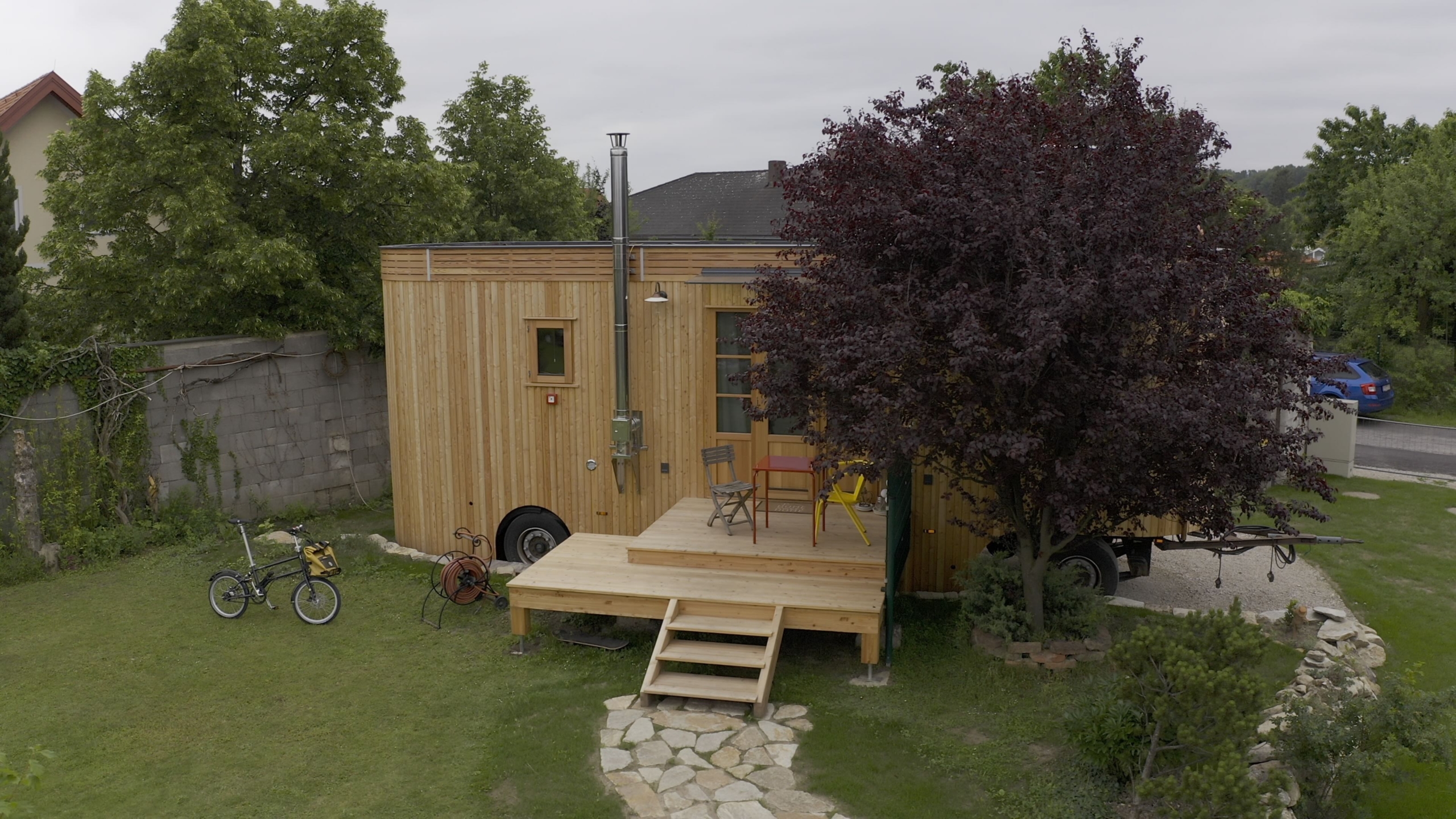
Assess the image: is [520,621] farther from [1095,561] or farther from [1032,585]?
[1095,561]

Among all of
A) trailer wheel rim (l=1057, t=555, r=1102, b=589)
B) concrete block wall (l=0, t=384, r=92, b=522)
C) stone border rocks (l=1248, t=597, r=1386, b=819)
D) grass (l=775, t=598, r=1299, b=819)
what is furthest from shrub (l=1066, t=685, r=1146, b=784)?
concrete block wall (l=0, t=384, r=92, b=522)

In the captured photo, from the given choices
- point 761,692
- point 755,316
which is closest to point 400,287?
point 755,316

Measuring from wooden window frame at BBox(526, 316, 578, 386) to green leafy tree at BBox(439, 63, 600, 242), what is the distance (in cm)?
1324

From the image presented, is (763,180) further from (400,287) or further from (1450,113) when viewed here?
(400,287)

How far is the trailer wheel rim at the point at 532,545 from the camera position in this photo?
447 inches

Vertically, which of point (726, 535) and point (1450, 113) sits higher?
point (1450, 113)

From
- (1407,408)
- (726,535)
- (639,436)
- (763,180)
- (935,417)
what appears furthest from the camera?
(763,180)

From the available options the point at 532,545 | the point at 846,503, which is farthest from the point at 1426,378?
the point at 532,545

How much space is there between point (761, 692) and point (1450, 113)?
26664 mm

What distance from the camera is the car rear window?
21281 millimetres

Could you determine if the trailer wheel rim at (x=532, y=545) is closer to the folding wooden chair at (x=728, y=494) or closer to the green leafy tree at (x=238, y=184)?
the folding wooden chair at (x=728, y=494)

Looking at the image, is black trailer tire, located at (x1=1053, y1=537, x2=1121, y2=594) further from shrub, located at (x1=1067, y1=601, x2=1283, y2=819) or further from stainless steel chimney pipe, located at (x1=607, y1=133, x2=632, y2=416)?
stainless steel chimney pipe, located at (x1=607, y1=133, x2=632, y2=416)

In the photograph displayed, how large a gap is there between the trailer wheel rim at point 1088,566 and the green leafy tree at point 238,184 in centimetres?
972

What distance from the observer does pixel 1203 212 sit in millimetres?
7465
